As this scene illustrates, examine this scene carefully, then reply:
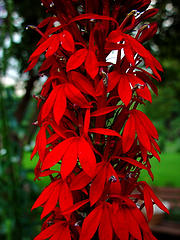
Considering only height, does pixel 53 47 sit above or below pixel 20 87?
above

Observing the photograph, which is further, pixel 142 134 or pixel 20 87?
pixel 20 87

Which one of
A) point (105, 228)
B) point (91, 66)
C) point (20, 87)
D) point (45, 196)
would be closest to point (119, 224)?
point (105, 228)

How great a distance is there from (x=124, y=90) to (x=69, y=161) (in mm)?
136

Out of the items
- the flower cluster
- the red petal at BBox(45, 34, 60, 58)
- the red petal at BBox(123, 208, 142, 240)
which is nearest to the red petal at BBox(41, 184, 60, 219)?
the flower cluster

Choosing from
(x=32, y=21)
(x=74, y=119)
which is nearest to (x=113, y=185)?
(x=74, y=119)

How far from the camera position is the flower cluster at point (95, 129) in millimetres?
406

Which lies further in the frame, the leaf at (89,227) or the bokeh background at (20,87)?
the bokeh background at (20,87)

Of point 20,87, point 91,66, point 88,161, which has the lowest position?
point 20,87

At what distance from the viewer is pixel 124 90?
1.41 ft

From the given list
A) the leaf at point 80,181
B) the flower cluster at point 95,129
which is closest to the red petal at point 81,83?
the flower cluster at point 95,129

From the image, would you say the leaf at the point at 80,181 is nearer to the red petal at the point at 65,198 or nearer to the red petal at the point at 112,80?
the red petal at the point at 65,198

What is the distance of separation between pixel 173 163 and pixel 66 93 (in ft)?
25.2

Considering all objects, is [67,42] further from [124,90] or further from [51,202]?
[51,202]

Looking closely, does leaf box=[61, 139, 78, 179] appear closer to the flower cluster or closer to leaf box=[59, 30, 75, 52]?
the flower cluster
